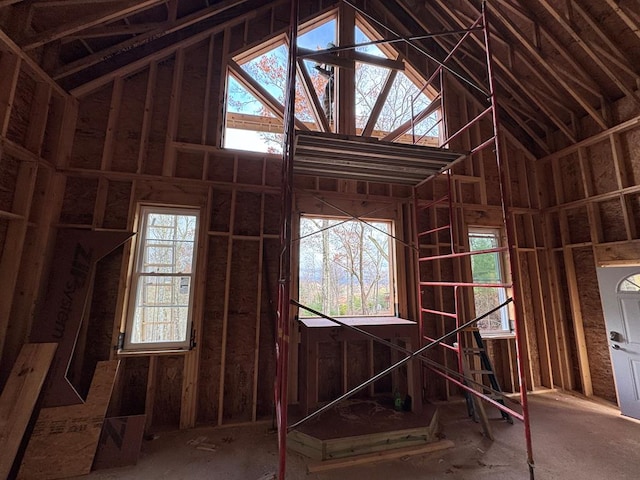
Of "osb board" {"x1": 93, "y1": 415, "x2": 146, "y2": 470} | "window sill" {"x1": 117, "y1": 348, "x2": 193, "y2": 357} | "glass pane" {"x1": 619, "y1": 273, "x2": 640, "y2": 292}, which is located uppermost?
"glass pane" {"x1": 619, "y1": 273, "x2": 640, "y2": 292}

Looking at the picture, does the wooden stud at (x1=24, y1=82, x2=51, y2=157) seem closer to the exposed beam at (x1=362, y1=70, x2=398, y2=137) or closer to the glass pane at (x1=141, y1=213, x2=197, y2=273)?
the glass pane at (x1=141, y1=213, x2=197, y2=273)

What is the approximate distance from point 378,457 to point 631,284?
14.2 feet

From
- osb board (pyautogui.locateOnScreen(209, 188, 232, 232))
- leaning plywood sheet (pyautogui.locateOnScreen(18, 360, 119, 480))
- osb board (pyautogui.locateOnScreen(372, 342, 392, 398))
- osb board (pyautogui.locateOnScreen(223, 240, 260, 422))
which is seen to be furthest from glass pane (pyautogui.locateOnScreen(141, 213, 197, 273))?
osb board (pyautogui.locateOnScreen(372, 342, 392, 398))

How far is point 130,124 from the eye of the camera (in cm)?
410

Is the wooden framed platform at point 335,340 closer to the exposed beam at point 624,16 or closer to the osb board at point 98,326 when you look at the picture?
the osb board at point 98,326

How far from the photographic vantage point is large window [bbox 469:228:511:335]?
5.07 metres

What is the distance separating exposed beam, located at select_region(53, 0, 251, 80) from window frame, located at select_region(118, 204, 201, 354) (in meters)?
1.84

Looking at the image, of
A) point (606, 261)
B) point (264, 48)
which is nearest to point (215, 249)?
point (264, 48)

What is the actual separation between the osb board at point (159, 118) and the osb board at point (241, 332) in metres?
1.60

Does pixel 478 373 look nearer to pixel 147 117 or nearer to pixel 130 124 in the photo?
pixel 147 117

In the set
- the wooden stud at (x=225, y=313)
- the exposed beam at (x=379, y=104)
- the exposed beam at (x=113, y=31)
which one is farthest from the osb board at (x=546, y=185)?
the exposed beam at (x=113, y=31)

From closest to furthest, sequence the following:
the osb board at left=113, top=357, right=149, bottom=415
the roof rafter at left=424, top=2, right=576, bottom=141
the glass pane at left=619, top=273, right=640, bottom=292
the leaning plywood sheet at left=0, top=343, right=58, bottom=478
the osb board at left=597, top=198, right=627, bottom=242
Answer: the leaning plywood sheet at left=0, top=343, right=58, bottom=478 < the osb board at left=113, top=357, right=149, bottom=415 < the glass pane at left=619, top=273, right=640, bottom=292 < the osb board at left=597, top=198, right=627, bottom=242 < the roof rafter at left=424, top=2, right=576, bottom=141

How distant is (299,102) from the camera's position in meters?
4.93

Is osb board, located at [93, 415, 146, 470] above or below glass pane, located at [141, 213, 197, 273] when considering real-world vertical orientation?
below
